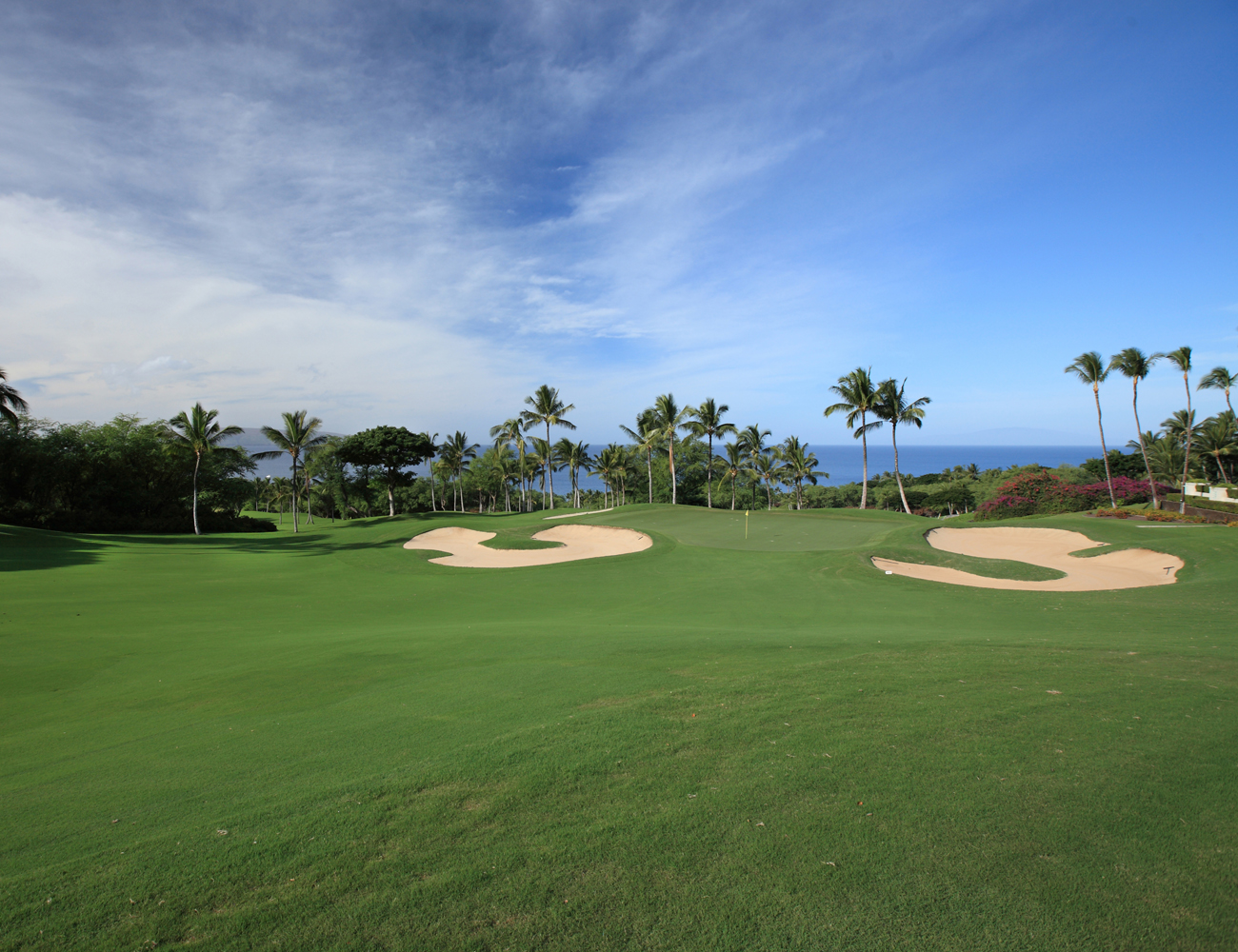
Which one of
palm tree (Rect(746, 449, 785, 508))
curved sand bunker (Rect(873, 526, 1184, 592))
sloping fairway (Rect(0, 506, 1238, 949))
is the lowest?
curved sand bunker (Rect(873, 526, 1184, 592))

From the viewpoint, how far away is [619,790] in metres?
4.77

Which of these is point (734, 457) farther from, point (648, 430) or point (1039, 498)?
point (1039, 498)

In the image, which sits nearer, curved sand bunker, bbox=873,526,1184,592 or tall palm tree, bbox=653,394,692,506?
curved sand bunker, bbox=873,526,1184,592

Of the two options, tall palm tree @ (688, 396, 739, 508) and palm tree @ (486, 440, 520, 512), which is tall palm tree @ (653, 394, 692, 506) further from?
palm tree @ (486, 440, 520, 512)

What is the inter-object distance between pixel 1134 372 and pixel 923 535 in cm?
3289

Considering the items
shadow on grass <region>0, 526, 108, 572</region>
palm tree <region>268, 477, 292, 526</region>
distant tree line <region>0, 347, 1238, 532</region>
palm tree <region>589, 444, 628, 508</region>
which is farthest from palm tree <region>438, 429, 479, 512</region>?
shadow on grass <region>0, 526, 108, 572</region>

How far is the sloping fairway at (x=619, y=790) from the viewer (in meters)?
3.34

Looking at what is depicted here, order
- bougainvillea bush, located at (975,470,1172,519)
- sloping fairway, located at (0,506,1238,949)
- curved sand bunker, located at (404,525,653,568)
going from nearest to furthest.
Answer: sloping fairway, located at (0,506,1238,949) < curved sand bunker, located at (404,525,653,568) < bougainvillea bush, located at (975,470,1172,519)

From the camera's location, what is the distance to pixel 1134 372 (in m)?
44.4

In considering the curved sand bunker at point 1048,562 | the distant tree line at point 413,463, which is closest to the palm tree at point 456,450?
the distant tree line at point 413,463

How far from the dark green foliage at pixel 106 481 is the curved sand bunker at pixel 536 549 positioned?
21.6 meters

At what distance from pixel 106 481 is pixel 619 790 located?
160 ft

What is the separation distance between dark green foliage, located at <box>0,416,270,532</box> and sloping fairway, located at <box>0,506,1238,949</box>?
32.0 metres

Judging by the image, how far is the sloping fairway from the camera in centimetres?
334
